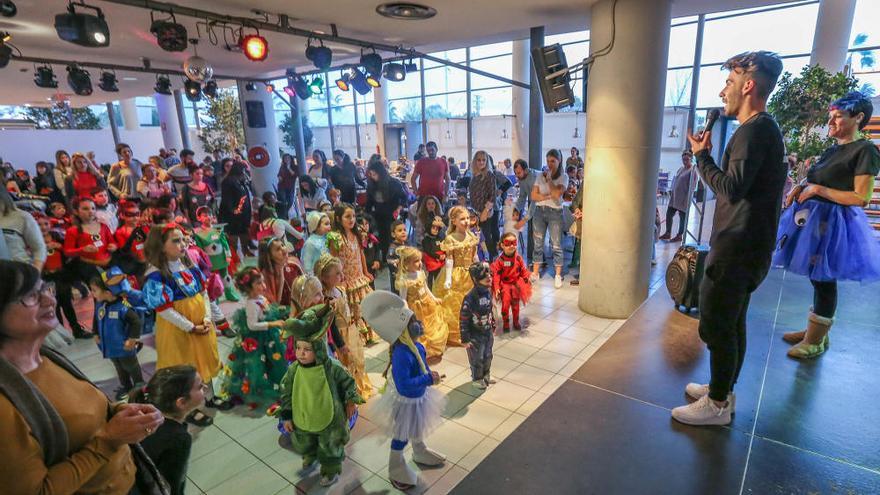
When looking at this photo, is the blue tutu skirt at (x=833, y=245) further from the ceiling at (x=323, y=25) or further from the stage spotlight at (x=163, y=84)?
the stage spotlight at (x=163, y=84)

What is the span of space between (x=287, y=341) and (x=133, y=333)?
104cm

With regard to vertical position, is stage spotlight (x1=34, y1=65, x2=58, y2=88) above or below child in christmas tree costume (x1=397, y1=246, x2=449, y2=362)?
above

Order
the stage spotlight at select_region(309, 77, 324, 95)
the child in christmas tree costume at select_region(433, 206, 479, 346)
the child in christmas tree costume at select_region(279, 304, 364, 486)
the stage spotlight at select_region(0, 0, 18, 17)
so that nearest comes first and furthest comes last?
1. the child in christmas tree costume at select_region(279, 304, 364, 486)
2. the stage spotlight at select_region(0, 0, 18, 17)
3. the child in christmas tree costume at select_region(433, 206, 479, 346)
4. the stage spotlight at select_region(309, 77, 324, 95)

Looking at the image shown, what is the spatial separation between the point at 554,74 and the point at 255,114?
8.44 m

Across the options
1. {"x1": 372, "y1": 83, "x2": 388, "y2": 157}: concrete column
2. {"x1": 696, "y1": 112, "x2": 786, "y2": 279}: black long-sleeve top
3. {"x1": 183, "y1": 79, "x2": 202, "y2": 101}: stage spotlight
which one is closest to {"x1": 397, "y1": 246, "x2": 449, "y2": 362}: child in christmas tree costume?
{"x1": 696, "y1": 112, "x2": 786, "y2": 279}: black long-sleeve top

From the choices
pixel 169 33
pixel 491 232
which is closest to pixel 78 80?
pixel 169 33

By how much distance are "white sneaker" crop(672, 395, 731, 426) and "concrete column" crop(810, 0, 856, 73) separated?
9.25m

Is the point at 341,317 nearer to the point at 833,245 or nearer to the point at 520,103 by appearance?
the point at 833,245

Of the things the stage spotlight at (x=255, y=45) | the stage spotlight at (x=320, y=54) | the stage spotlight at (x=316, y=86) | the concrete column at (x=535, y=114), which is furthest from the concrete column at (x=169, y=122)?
the concrete column at (x=535, y=114)

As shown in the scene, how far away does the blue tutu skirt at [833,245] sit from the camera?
10.2 ft

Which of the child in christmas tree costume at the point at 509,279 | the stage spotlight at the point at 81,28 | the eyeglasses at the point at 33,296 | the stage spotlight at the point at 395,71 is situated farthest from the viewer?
the stage spotlight at the point at 395,71

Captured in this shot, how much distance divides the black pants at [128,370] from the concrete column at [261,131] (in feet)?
26.2

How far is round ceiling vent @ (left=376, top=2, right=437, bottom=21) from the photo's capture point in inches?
194

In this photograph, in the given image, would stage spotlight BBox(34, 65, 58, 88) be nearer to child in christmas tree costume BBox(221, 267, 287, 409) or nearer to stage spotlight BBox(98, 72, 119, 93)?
stage spotlight BBox(98, 72, 119, 93)
